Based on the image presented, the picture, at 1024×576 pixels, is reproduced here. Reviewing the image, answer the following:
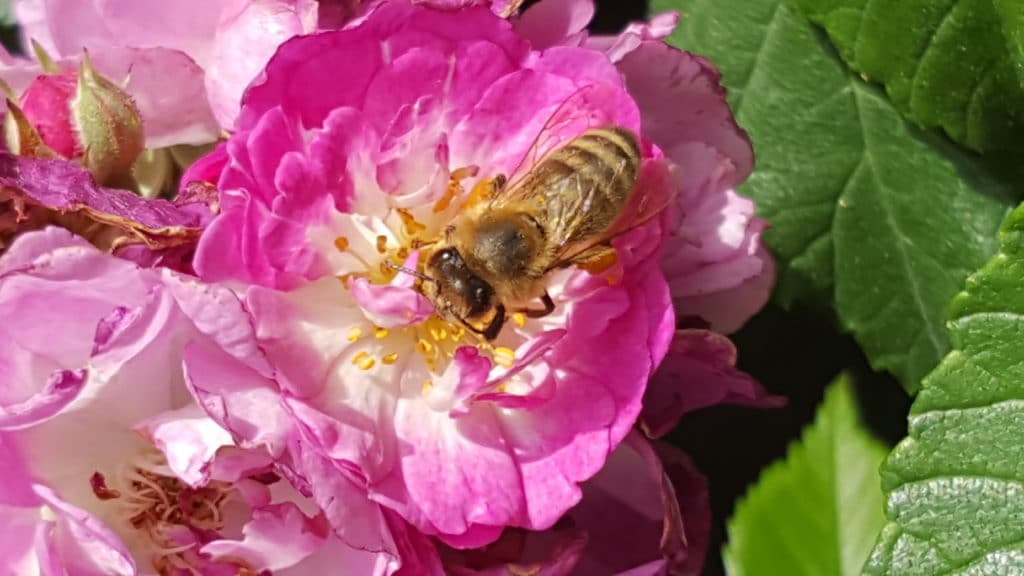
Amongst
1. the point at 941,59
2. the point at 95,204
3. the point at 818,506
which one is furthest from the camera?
the point at 818,506

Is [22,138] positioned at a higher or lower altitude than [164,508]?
higher

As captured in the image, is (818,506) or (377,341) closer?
(377,341)

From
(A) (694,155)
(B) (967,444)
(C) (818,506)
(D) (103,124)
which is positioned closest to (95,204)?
(D) (103,124)

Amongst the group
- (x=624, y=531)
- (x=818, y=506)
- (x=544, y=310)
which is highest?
(x=544, y=310)

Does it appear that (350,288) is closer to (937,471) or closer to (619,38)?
(619,38)

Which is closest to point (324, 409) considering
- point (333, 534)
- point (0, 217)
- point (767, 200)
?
point (333, 534)

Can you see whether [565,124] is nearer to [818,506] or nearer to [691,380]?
[691,380]

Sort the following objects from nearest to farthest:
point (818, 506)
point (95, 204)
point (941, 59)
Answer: point (95, 204) < point (941, 59) < point (818, 506)

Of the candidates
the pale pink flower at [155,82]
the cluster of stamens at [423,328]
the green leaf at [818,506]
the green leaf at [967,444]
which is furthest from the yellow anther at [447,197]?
the green leaf at [818,506]
